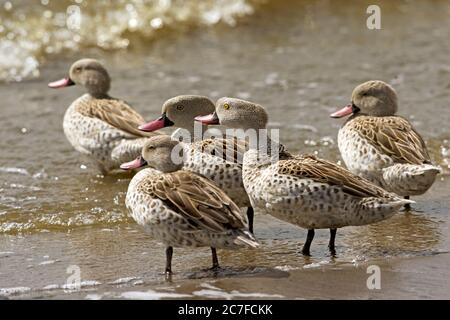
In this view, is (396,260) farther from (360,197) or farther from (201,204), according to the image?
(201,204)

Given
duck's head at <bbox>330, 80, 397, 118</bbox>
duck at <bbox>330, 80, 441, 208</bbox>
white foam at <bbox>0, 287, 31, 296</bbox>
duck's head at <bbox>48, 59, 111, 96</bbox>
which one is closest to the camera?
white foam at <bbox>0, 287, 31, 296</bbox>

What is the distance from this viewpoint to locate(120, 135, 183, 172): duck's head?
25.9 feet

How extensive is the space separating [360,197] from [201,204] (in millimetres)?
1194

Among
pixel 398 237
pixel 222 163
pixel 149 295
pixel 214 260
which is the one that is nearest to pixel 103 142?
pixel 222 163

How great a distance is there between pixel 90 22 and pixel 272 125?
5.82 metres

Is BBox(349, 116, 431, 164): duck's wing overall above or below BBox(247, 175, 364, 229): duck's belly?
above

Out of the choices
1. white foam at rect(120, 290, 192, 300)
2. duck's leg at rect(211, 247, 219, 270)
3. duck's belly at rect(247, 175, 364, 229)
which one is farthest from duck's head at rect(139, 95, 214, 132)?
white foam at rect(120, 290, 192, 300)

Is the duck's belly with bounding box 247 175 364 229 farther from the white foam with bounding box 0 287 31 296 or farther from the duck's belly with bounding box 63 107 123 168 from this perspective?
the duck's belly with bounding box 63 107 123 168

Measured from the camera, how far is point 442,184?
32.7 feet

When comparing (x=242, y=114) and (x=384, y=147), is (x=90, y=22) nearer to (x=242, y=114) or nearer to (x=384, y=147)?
(x=384, y=147)

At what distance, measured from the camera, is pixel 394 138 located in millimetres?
9156

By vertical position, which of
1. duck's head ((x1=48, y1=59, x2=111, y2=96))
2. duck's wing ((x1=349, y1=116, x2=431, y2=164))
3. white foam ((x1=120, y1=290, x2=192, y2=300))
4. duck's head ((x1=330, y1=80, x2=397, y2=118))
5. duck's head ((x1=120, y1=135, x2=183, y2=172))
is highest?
duck's head ((x1=48, y1=59, x2=111, y2=96))

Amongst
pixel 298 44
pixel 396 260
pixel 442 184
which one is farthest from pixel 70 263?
pixel 298 44
